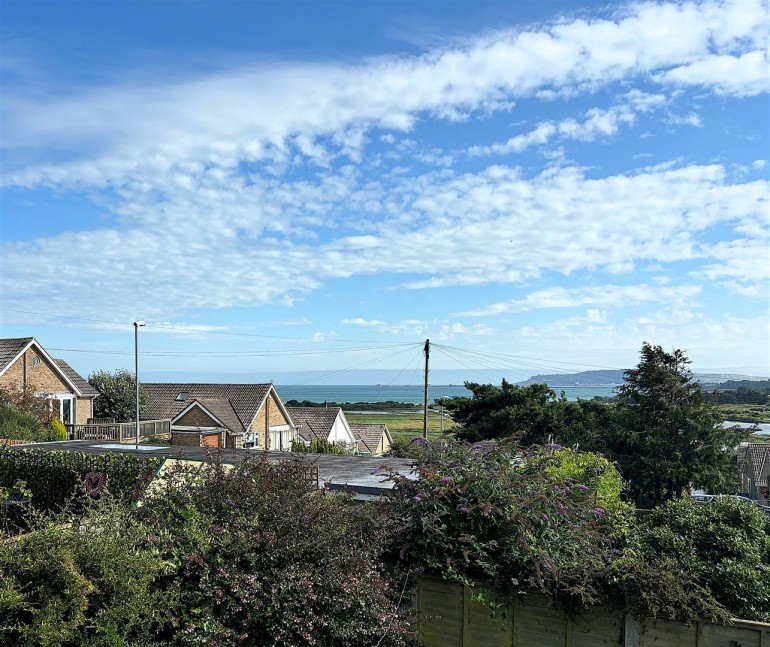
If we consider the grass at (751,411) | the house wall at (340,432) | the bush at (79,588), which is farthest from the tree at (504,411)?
the grass at (751,411)

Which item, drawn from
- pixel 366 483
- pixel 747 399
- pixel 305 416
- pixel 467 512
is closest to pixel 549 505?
pixel 467 512

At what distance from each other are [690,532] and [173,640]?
5.67 metres

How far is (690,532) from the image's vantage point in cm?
749

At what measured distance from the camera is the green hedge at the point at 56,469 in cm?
1146

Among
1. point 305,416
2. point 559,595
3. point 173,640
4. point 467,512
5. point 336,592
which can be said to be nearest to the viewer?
point 173,640

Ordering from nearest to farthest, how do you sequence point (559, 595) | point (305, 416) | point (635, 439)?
point (559, 595)
point (635, 439)
point (305, 416)

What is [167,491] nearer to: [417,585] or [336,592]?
[336,592]

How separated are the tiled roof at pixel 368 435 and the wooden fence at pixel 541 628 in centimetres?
4251

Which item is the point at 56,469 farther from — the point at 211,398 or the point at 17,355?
the point at 211,398

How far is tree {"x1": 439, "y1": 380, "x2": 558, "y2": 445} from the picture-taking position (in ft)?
104

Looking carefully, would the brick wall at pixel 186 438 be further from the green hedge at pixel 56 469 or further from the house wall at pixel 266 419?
the green hedge at pixel 56 469

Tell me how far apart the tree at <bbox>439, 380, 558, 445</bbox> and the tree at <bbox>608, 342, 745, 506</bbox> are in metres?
5.10

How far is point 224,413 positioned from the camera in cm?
3650

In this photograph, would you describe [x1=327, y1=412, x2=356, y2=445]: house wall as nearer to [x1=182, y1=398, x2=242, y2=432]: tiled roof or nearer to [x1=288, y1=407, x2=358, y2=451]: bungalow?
[x1=288, y1=407, x2=358, y2=451]: bungalow
